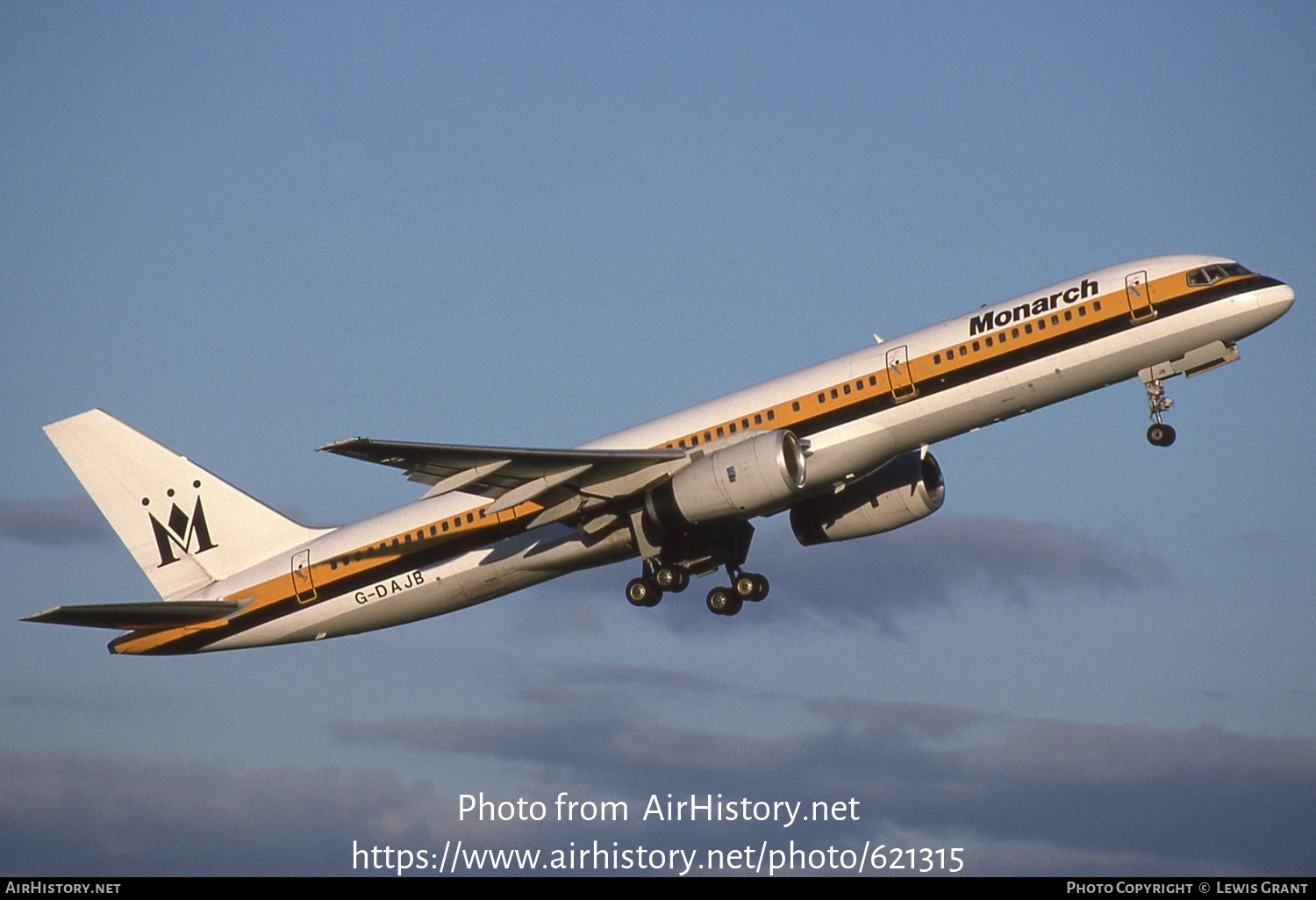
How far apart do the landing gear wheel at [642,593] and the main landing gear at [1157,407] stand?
1411 cm

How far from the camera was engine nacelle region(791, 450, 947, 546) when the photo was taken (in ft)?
168

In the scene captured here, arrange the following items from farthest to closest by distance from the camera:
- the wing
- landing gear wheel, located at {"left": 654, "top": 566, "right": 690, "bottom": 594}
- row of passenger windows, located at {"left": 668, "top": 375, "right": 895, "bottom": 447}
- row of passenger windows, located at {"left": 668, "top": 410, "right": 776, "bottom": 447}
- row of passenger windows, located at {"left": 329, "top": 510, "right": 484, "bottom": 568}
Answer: row of passenger windows, located at {"left": 329, "top": 510, "right": 484, "bottom": 568} < landing gear wheel, located at {"left": 654, "top": 566, "right": 690, "bottom": 594} < row of passenger windows, located at {"left": 668, "top": 410, "right": 776, "bottom": 447} < row of passenger windows, located at {"left": 668, "top": 375, "right": 895, "bottom": 447} < the wing

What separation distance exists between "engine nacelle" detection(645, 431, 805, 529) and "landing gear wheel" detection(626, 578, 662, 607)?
3744 millimetres

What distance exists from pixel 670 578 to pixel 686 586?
2.22ft

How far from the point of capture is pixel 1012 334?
4428 centimetres

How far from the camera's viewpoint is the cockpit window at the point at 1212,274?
4396 cm

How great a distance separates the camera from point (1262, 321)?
4406cm

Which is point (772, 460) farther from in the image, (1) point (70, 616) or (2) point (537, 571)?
(1) point (70, 616)

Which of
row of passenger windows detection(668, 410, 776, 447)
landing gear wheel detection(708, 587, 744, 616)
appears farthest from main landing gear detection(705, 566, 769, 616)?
row of passenger windows detection(668, 410, 776, 447)

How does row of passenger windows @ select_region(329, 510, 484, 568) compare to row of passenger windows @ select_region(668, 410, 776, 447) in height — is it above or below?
below

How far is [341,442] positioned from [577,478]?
7842 mm

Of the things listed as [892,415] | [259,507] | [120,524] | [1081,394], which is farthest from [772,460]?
[120,524]

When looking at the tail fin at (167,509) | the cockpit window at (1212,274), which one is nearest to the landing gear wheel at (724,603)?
the tail fin at (167,509)

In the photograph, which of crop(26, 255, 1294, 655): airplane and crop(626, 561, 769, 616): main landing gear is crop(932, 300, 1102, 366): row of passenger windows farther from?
crop(626, 561, 769, 616): main landing gear
